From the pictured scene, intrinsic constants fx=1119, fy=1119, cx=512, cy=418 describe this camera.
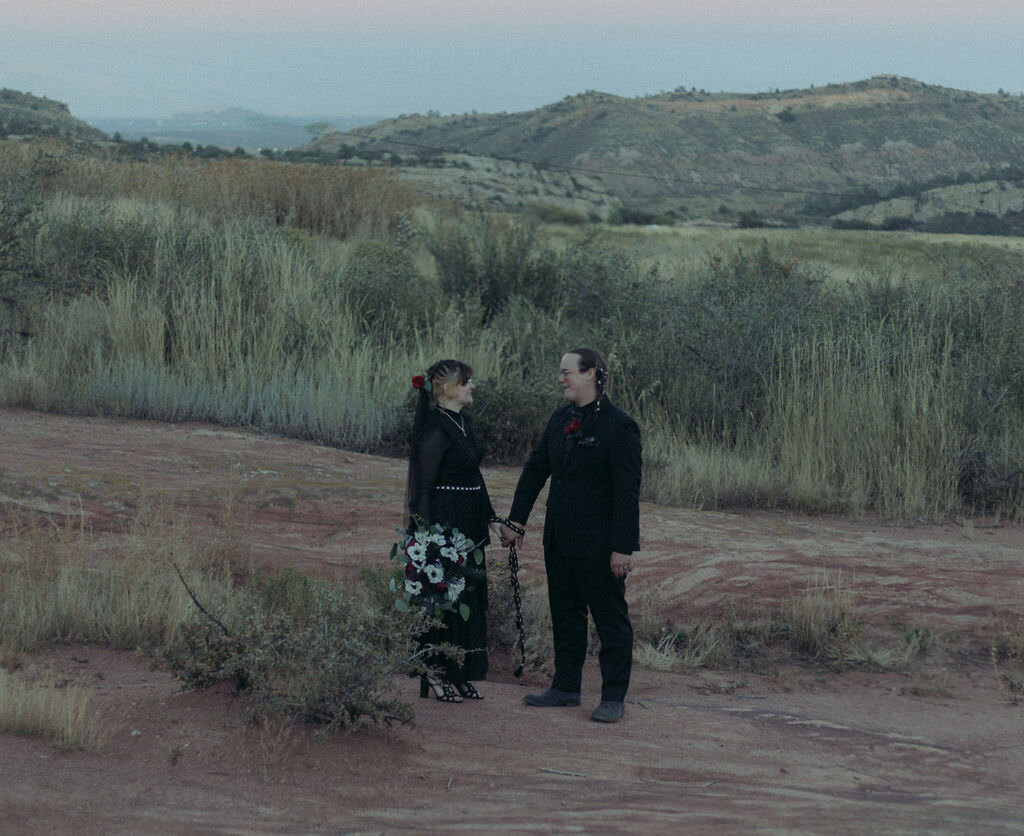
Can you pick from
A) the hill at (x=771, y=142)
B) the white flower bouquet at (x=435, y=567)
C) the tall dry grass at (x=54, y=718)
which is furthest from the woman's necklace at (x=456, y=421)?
the hill at (x=771, y=142)

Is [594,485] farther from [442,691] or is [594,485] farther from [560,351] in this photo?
[560,351]

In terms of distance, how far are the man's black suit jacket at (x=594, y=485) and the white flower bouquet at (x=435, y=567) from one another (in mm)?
351

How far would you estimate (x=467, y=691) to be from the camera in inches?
227

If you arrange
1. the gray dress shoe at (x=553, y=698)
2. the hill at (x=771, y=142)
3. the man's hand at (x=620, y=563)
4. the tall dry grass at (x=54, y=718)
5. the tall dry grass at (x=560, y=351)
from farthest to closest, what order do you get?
1. the hill at (x=771, y=142)
2. the tall dry grass at (x=560, y=351)
3. the gray dress shoe at (x=553, y=698)
4. the man's hand at (x=620, y=563)
5. the tall dry grass at (x=54, y=718)

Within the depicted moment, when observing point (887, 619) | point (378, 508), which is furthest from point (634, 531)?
point (378, 508)

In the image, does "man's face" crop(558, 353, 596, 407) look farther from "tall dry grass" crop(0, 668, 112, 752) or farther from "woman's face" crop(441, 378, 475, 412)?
"tall dry grass" crop(0, 668, 112, 752)

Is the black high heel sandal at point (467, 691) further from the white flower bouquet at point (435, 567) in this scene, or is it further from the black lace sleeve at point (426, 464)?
the black lace sleeve at point (426, 464)

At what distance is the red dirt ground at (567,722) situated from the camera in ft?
13.6

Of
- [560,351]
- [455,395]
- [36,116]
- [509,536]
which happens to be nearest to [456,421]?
[455,395]

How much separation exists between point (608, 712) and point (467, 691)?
2.43ft

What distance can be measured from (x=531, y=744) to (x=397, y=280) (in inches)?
415

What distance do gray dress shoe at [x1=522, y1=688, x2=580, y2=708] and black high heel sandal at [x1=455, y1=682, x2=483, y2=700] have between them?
260 millimetres

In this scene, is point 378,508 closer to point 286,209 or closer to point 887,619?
point 887,619

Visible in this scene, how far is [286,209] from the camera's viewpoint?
20703mm
